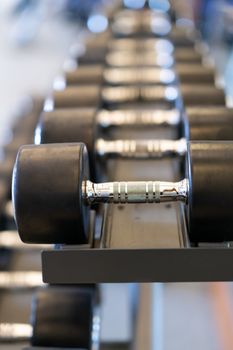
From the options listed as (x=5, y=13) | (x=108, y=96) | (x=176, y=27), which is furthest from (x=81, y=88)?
(x=5, y=13)

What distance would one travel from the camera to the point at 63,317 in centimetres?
63

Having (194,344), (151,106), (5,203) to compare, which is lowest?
(194,344)

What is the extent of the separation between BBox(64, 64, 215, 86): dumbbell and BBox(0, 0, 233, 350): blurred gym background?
14 cm

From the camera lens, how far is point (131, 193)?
0.49m

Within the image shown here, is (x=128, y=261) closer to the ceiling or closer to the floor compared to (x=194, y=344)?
closer to the ceiling

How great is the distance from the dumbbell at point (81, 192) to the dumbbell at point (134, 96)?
262mm

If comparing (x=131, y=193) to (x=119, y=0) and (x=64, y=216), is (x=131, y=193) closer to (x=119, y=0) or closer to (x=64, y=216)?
(x=64, y=216)

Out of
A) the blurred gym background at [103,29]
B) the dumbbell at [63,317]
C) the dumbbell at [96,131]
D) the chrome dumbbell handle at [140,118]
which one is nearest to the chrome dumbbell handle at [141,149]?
the dumbbell at [96,131]

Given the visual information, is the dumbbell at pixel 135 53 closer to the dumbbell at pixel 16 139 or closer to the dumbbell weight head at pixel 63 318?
the dumbbell at pixel 16 139

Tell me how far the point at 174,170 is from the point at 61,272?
0.99 feet

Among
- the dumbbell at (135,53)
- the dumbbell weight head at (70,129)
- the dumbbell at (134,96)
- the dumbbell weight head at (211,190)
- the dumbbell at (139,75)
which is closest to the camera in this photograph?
the dumbbell weight head at (211,190)

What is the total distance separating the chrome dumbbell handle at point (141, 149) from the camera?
647 millimetres

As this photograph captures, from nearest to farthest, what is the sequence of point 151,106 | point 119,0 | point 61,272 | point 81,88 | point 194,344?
1. point 61,272
2. point 81,88
3. point 151,106
4. point 194,344
5. point 119,0

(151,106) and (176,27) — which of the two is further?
(176,27)
